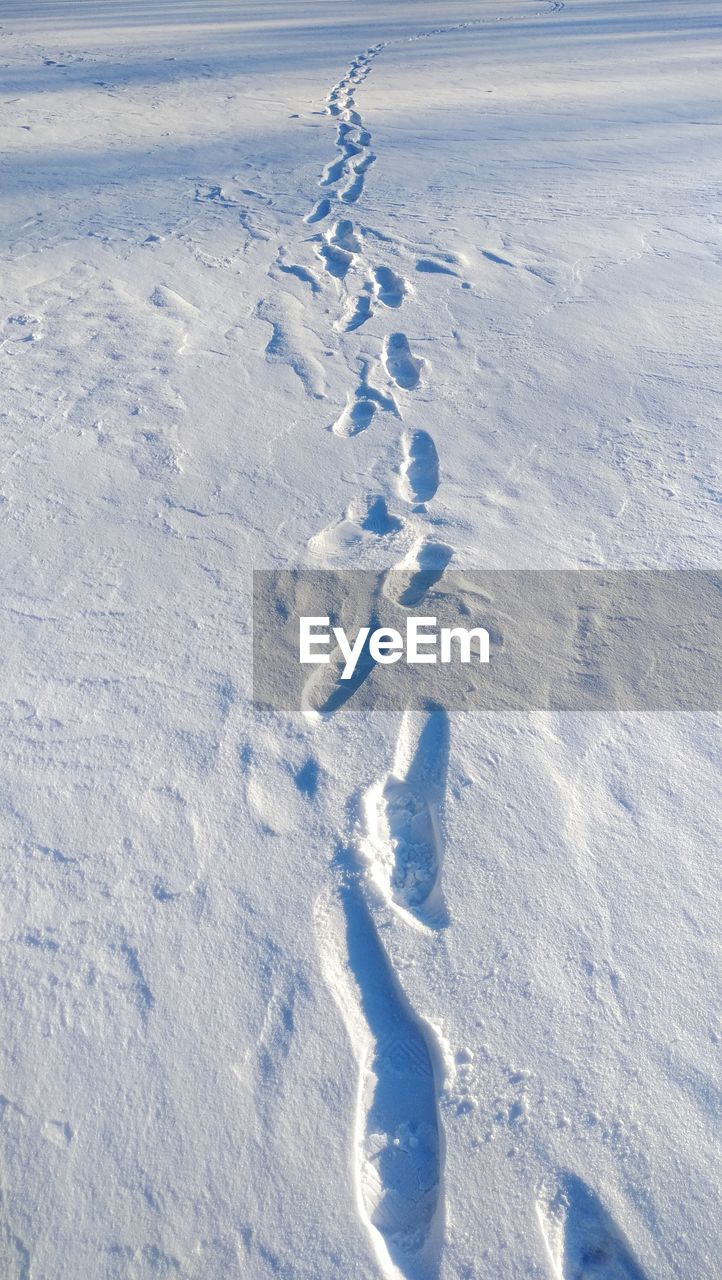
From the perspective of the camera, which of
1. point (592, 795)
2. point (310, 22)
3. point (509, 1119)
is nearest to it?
point (509, 1119)

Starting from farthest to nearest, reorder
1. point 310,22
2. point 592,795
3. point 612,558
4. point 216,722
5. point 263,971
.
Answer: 1. point 310,22
2. point 612,558
3. point 216,722
4. point 592,795
5. point 263,971

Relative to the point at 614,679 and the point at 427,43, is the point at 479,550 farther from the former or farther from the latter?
the point at 427,43

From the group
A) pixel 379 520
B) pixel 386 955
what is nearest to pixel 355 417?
pixel 379 520

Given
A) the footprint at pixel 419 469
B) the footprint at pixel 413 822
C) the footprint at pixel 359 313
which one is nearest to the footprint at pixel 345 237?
the footprint at pixel 359 313

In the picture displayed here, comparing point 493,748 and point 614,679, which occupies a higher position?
point 614,679

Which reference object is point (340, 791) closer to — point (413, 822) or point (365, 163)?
point (413, 822)

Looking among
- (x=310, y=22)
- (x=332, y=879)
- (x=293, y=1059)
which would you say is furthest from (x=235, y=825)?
(x=310, y=22)
